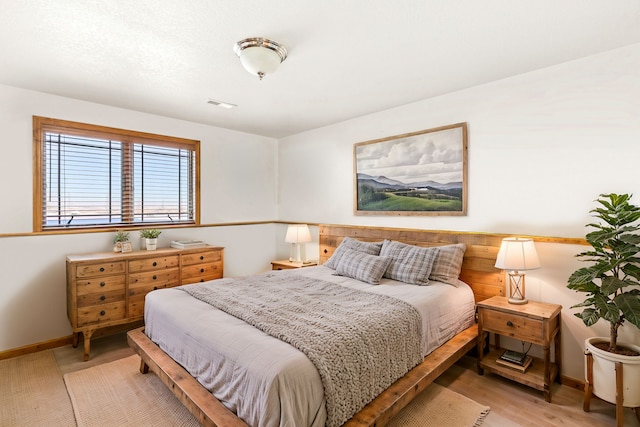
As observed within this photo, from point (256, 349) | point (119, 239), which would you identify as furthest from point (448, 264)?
point (119, 239)

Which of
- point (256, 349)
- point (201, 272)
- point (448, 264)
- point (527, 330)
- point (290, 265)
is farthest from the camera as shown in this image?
point (290, 265)

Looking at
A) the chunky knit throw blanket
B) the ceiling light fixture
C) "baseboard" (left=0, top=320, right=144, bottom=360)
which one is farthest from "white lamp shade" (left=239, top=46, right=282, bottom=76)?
"baseboard" (left=0, top=320, right=144, bottom=360)

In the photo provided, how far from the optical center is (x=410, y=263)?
3057 millimetres

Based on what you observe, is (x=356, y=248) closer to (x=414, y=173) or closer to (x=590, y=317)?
(x=414, y=173)

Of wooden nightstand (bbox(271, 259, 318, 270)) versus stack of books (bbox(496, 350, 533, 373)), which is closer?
stack of books (bbox(496, 350, 533, 373))

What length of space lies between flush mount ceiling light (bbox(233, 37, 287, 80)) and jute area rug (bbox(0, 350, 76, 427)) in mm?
2680

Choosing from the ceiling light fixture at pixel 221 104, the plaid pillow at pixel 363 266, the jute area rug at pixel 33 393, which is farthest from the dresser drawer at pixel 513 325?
the ceiling light fixture at pixel 221 104

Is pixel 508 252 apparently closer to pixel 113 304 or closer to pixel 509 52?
pixel 509 52

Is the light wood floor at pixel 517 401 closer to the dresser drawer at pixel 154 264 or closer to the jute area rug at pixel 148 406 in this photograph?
the jute area rug at pixel 148 406

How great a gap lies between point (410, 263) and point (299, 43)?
6.87 feet

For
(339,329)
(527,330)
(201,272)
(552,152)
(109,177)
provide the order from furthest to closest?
(201,272)
(109,177)
(552,152)
(527,330)
(339,329)

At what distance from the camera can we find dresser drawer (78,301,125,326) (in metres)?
2.99

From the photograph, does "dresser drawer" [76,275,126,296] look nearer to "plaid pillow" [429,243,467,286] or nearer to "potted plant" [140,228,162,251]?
"potted plant" [140,228,162,251]

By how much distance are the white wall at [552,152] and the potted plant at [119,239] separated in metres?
3.25
